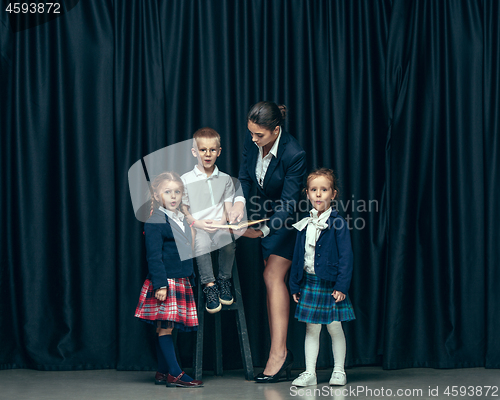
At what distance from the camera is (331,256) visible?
101 inches

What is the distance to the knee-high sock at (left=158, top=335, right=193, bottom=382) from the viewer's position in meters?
2.56

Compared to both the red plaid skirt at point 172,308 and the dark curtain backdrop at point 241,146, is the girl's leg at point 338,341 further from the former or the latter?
the red plaid skirt at point 172,308

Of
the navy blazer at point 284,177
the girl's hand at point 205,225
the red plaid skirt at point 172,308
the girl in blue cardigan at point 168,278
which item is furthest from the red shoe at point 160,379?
the navy blazer at point 284,177

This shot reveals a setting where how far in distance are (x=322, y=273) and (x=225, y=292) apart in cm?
50

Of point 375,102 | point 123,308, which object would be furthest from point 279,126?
point 123,308

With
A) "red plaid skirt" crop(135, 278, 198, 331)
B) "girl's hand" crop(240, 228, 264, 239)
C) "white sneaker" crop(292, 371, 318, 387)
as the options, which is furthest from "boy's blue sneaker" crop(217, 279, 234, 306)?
"white sneaker" crop(292, 371, 318, 387)

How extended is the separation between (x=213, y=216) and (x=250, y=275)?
0.51 meters

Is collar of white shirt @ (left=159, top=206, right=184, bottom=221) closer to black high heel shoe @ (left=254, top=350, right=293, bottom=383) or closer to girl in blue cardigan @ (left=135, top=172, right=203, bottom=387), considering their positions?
girl in blue cardigan @ (left=135, top=172, right=203, bottom=387)

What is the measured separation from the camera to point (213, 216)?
2.69 m

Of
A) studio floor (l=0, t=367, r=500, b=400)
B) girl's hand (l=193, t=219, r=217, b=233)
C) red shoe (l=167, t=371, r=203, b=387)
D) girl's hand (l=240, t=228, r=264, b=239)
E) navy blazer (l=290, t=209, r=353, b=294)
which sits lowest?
studio floor (l=0, t=367, r=500, b=400)

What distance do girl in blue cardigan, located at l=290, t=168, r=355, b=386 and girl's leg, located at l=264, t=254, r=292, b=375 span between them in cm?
7

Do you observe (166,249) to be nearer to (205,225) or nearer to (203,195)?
(205,225)

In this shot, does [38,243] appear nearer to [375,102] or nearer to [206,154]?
[206,154]

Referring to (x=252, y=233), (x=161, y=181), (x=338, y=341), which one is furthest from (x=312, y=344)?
(x=161, y=181)
